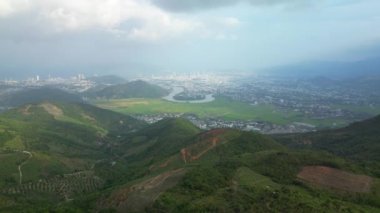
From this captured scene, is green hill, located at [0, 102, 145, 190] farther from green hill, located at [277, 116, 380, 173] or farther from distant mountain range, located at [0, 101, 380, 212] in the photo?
→ green hill, located at [277, 116, 380, 173]

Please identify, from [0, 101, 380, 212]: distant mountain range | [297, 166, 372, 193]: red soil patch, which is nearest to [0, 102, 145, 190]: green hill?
[0, 101, 380, 212]: distant mountain range

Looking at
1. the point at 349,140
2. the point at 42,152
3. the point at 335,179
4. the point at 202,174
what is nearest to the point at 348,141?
the point at 349,140

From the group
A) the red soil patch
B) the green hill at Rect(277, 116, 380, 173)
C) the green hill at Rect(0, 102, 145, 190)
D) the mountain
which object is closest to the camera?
the red soil patch

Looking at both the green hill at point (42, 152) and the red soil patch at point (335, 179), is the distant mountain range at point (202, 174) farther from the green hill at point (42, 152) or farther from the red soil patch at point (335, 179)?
the green hill at point (42, 152)

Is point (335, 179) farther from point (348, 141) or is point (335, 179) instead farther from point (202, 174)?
point (348, 141)

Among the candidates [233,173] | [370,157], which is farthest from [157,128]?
[233,173]

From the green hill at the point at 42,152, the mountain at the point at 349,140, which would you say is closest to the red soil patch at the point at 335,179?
the mountain at the point at 349,140
